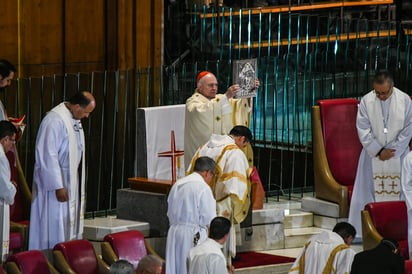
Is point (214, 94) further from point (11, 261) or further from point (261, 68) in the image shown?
point (11, 261)

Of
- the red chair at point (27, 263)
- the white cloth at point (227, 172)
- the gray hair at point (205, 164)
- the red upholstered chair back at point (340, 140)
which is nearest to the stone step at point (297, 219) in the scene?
the red upholstered chair back at point (340, 140)

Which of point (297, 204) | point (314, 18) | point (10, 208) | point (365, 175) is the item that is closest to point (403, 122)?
point (365, 175)

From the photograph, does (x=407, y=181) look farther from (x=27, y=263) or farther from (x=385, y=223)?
(x=27, y=263)

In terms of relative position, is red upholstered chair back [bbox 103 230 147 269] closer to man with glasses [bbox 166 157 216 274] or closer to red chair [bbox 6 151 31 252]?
man with glasses [bbox 166 157 216 274]

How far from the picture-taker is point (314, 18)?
1489 cm

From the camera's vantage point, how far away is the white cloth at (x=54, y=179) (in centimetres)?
1081

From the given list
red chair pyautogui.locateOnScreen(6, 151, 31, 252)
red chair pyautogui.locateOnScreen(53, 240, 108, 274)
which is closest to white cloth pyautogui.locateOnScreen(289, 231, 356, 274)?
red chair pyautogui.locateOnScreen(53, 240, 108, 274)

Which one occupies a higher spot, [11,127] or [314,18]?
[314,18]

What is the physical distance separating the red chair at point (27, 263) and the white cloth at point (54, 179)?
3.22ft

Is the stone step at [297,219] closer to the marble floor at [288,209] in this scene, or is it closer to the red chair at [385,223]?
the marble floor at [288,209]

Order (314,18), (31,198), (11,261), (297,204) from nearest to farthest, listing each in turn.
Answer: (11,261), (31,198), (297,204), (314,18)

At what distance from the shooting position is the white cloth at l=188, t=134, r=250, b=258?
11031 millimetres

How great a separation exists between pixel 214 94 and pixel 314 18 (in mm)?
3327

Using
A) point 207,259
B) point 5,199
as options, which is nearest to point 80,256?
point 5,199
